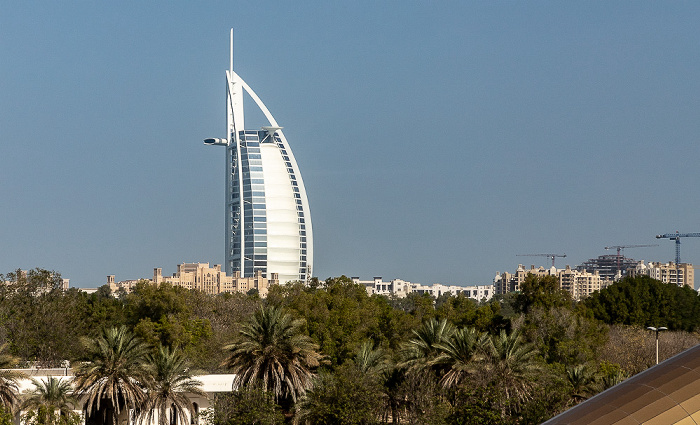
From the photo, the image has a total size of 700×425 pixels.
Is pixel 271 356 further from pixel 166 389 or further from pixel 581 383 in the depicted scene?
pixel 581 383

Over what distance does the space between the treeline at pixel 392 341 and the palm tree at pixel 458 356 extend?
7 centimetres

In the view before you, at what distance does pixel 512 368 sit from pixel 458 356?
117 inches

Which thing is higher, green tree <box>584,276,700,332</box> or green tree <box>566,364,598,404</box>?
green tree <box>584,276,700,332</box>

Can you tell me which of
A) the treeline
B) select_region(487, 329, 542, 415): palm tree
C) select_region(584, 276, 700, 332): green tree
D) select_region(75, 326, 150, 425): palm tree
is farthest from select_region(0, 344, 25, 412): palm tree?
select_region(584, 276, 700, 332): green tree

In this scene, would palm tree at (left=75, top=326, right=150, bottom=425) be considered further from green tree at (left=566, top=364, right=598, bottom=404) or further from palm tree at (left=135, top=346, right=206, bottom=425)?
green tree at (left=566, top=364, right=598, bottom=404)

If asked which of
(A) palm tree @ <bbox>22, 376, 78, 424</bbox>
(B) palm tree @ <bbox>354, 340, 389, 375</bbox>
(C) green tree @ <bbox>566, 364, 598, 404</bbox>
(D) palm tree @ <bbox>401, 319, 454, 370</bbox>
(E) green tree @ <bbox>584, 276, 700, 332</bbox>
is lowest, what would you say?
(A) palm tree @ <bbox>22, 376, 78, 424</bbox>

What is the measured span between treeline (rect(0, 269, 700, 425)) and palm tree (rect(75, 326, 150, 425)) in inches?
97.1

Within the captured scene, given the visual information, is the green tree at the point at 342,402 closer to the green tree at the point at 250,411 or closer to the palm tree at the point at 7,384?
the green tree at the point at 250,411

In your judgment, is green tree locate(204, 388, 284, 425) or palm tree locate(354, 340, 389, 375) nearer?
green tree locate(204, 388, 284, 425)

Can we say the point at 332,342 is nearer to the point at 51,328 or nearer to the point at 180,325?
the point at 180,325

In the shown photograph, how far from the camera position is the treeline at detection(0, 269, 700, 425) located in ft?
150

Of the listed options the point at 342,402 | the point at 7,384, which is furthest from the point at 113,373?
the point at 342,402

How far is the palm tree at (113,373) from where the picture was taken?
47.4 meters

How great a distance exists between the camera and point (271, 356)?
47.9m
